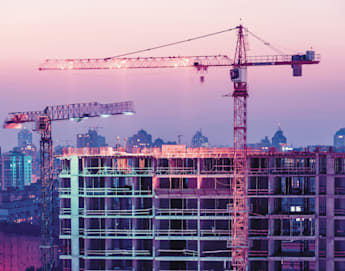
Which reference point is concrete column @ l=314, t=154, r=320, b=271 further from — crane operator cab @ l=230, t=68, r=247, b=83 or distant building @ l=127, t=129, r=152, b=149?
distant building @ l=127, t=129, r=152, b=149

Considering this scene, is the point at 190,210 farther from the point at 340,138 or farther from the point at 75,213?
the point at 340,138

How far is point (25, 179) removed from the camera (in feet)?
508

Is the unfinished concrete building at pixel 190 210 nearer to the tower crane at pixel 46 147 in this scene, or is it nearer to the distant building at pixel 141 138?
the tower crane at pixel 46 147

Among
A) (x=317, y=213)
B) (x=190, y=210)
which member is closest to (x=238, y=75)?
(x=190, y=210)

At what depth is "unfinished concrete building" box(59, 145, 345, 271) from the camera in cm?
4141

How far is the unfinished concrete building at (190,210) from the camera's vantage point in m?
41.4

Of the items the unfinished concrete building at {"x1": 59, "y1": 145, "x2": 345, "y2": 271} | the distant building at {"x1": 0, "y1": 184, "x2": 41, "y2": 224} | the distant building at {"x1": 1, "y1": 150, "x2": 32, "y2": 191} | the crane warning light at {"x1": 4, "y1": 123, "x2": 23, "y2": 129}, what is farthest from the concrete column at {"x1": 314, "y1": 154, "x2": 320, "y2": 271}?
the distant building at {"x1": 1, "y1": 150, "x2": 32, "y2": 191}

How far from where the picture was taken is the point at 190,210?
42.2 metres

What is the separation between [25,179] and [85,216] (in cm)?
11685

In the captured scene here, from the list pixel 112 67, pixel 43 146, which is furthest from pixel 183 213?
pixel 112 67

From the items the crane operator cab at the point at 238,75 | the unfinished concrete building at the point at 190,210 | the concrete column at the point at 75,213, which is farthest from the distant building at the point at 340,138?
the concrete column at the point at 75,213

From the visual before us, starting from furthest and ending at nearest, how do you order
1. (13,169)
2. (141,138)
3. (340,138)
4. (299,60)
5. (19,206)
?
(13,169) → (141,138) → (340,138) → (19,206) → (299,60)

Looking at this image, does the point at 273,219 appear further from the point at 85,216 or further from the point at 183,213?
the point at 85,216

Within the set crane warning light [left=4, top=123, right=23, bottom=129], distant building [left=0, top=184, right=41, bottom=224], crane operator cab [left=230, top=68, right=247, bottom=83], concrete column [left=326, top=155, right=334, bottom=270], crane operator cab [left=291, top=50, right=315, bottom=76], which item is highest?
crane operator cab [left=291, top=50, right=315, bottom=76]
